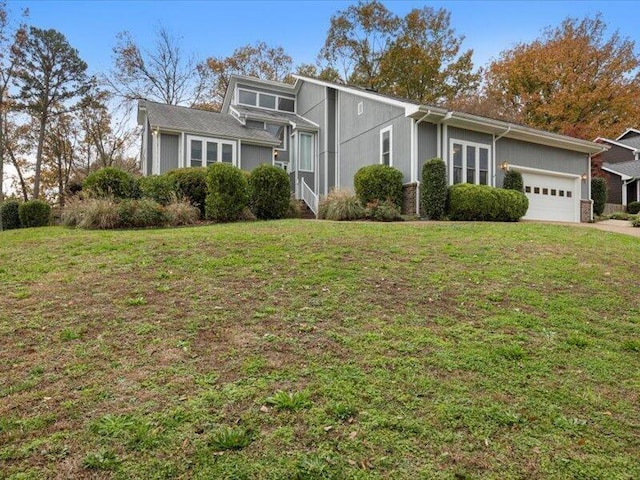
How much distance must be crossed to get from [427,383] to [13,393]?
2.99 meters

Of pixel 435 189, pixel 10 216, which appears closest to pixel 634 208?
pixel 435 189

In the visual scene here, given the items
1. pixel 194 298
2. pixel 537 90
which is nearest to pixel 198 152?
pixel 194 298

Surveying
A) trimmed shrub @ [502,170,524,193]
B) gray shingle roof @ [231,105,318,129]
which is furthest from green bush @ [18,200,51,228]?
trimmed shrub @ [502,170,524,193]

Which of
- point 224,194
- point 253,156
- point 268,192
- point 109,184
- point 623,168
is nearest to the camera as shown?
point 224,194

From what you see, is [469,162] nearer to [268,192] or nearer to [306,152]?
[268,192]

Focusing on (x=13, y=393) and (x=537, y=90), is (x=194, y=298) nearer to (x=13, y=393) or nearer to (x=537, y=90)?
(x=13, y=393)

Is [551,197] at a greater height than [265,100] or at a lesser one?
lesser

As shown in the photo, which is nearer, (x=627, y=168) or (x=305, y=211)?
(x=305, y=211)

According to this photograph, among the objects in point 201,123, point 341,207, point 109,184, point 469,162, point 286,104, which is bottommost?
point 341,207

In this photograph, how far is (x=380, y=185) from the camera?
13.3 meters

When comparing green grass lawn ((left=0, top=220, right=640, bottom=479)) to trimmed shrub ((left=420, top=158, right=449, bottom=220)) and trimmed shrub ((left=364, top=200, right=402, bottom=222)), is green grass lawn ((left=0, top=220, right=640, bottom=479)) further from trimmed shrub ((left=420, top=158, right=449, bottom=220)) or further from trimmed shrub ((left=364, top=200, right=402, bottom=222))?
trimmed shrub ((left=420, top=158, right=449, bottom=220))

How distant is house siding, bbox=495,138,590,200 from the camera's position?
15141 mm

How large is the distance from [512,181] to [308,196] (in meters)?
8.06

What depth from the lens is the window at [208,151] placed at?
55.8ft
